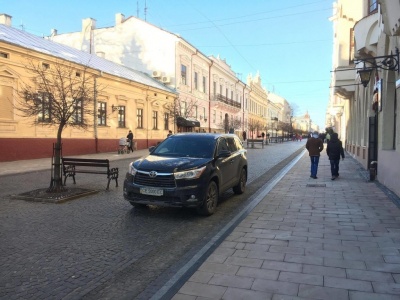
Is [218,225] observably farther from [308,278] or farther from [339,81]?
[339,81]

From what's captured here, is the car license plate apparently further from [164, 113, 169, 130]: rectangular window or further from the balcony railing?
the balcony railing

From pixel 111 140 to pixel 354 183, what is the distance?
18.4 metres

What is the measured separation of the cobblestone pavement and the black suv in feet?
1.36

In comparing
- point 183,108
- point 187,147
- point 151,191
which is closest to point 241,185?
point 187,147

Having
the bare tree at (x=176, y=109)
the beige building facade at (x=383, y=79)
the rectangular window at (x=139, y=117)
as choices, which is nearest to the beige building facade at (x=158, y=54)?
the bare tree at (x=176, y=109)

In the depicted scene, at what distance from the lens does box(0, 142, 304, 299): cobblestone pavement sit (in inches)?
151

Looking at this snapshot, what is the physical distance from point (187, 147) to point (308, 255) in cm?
406

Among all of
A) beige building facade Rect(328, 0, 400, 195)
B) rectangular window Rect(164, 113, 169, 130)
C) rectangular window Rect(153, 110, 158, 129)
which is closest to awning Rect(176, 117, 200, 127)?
rectangular window Rect(164, 113, 169, 130)

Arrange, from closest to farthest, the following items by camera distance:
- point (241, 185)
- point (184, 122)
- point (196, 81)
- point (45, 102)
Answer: point (241, 185) → point (45, 102) → point (184, 122) → point (196, 81)

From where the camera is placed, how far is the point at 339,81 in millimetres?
19453

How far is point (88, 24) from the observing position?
38.2 metres

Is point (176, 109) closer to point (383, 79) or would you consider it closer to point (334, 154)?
point (334, 154)

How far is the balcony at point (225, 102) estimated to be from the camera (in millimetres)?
46322

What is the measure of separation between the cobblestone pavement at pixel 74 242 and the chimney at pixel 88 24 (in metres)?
33.3
